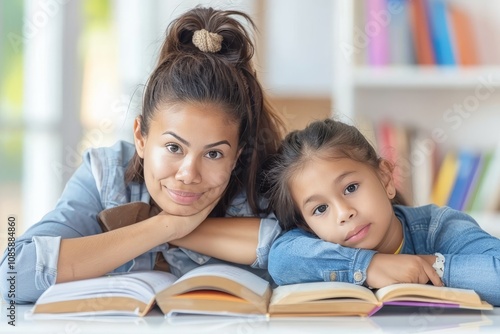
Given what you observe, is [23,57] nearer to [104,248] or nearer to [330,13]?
[330,13]

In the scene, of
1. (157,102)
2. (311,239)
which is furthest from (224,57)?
(311,239)

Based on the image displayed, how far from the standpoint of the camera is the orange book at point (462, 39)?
3.02 metres

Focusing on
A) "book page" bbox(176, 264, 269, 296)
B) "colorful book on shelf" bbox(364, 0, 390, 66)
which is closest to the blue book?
"colorful book on shelf" bbox(364, 0, 390, 66)

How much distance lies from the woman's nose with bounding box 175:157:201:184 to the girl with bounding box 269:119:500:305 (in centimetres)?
17

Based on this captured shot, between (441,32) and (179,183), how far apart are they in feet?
6.58

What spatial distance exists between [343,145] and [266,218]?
206mm

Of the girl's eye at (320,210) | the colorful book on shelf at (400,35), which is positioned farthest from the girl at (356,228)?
the colorful book on shelf at (400,35)

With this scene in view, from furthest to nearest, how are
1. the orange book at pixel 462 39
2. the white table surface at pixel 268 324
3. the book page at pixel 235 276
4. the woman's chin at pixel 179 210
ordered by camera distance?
1. the orange book at pixel 462 39
2. the woman's chin at pixel 179 210
3. the book page at pixel 235 276
4. the white table surface at pixel 268 324

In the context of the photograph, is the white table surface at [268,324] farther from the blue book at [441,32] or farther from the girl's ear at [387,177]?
the blue book at [441,32]

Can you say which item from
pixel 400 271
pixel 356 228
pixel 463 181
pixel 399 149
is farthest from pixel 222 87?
pixel 463 181

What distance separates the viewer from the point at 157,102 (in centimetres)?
135

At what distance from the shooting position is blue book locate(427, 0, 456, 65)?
9.77ft

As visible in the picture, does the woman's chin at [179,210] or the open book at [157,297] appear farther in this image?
the woman's chin at [179,210]

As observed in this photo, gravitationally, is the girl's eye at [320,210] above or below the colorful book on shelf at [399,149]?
above
